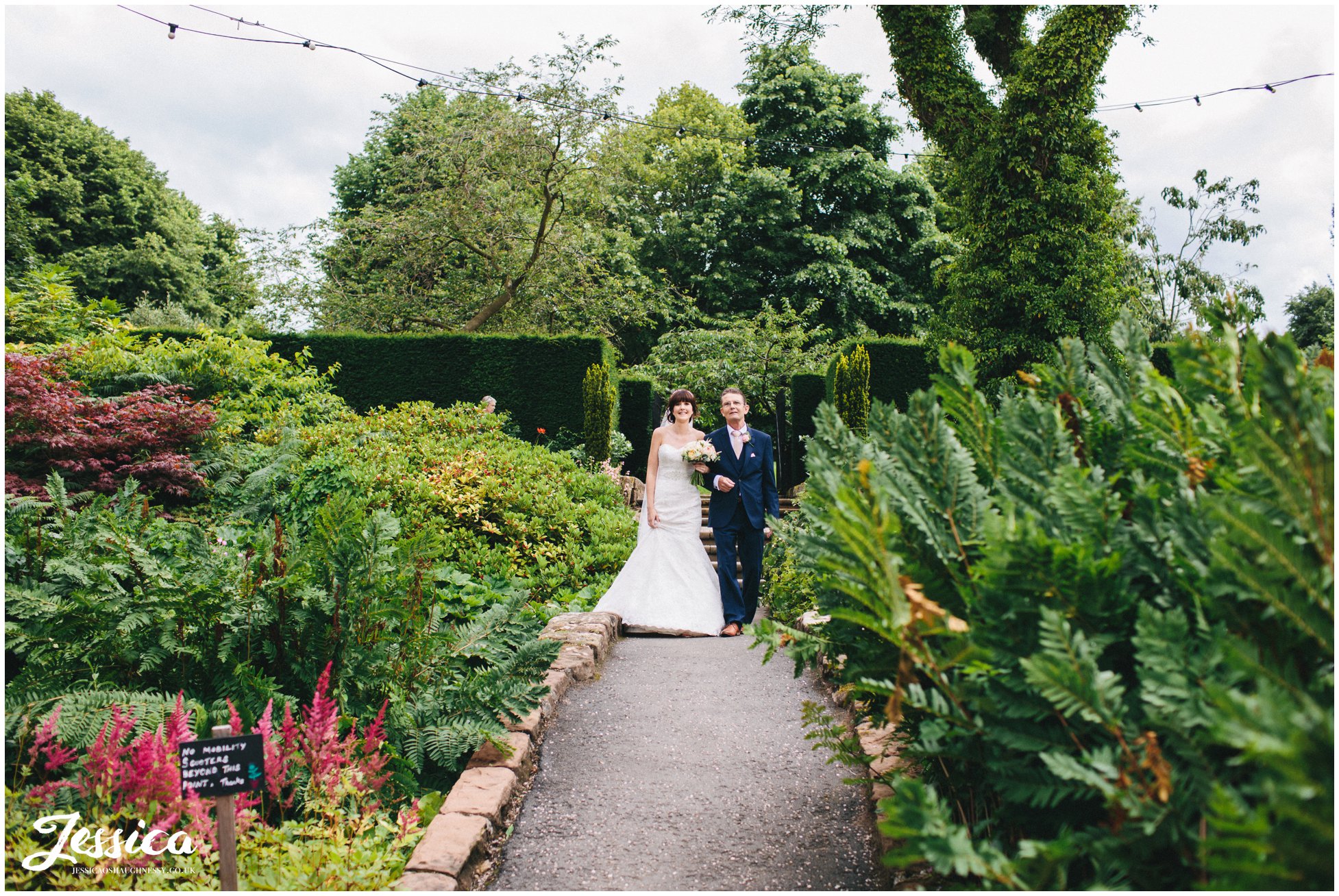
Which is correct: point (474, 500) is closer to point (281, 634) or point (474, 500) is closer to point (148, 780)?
point (281, 634)

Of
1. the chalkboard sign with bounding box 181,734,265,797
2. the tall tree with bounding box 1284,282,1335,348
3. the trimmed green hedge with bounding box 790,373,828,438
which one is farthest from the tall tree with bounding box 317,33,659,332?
the tall tree with bounding box 1284,282,1335,348

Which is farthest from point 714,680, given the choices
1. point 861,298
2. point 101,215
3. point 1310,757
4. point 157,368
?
point 101,215

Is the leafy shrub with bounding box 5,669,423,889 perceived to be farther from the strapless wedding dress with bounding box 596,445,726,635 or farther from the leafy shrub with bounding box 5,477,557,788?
the strapless wedding dress with bounding box 596,445,726,635

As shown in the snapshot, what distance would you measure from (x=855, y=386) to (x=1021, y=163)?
3978mm

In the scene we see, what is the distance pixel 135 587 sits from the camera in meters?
3.00

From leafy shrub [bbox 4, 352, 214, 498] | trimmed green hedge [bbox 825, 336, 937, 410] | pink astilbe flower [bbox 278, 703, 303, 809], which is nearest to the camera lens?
pink astilbe flower [bbox 278, 703, 303, 809]

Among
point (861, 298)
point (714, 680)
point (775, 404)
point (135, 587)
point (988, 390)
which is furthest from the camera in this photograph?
point (861, 298)

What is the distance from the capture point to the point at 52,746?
2.34 m

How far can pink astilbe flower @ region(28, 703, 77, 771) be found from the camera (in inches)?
87.7

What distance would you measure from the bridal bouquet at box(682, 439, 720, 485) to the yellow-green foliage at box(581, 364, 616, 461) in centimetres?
641

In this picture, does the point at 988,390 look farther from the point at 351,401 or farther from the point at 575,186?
the point at 575,186

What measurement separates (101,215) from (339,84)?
16.8m

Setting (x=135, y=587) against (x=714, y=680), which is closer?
(x=135, y=587)

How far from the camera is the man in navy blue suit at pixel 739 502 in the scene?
611 centimetres
